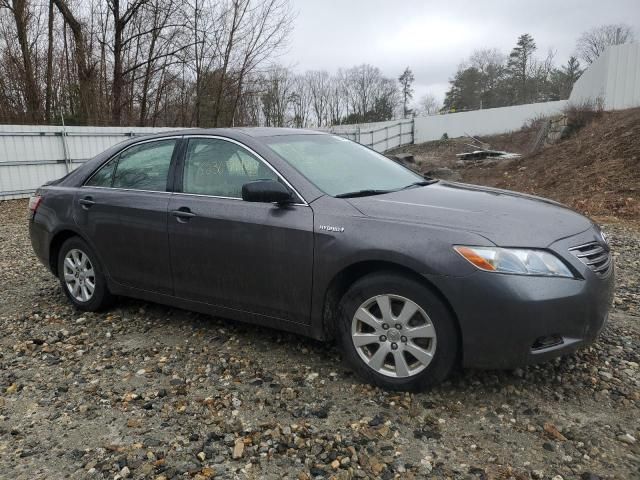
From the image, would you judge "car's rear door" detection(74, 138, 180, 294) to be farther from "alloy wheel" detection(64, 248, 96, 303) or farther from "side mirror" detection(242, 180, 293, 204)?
"side mirror" detection(242, 180, 293, 204)

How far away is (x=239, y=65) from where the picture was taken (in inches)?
847

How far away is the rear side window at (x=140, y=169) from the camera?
4164mm

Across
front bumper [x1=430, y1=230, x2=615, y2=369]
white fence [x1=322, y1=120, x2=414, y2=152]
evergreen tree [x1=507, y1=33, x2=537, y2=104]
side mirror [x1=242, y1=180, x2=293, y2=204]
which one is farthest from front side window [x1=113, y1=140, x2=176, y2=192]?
evergreen tree [x1=507, y1=33, x2=537, y2=104]

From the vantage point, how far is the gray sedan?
2.78 metres

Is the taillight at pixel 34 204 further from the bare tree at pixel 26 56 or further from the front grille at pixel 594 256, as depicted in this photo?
the bare tree at pixel 26 56

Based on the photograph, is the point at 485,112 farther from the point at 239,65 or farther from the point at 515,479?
the point at 515,479

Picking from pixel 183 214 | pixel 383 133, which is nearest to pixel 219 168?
pixel 183 214

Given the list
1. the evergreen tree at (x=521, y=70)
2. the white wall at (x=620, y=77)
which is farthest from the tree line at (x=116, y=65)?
the evergreen tree at (x=521, y=70)

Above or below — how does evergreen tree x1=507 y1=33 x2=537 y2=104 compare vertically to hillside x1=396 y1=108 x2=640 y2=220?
above

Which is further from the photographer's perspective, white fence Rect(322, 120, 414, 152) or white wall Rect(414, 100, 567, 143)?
white wall Rect(414, 100, 567, 143)

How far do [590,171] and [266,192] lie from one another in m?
10.4

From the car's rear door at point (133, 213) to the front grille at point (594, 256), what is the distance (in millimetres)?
2762

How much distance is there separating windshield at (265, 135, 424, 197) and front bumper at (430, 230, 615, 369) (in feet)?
3.44

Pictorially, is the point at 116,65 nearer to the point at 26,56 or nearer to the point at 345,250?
the point at 26,56
